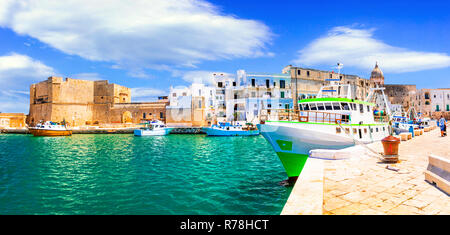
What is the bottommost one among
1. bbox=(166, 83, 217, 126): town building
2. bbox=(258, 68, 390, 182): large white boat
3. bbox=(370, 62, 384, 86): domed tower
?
bbox=(258, 68, 390, 182): large white boat

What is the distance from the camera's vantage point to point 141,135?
144 ft

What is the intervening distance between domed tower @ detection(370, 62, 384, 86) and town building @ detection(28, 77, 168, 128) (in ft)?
172

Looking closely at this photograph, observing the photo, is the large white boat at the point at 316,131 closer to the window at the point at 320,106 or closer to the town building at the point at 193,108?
the window at the point at 320,106

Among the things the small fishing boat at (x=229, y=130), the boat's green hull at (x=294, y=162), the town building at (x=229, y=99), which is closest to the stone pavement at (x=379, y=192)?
the boat's green hull at (x=294, y=162)

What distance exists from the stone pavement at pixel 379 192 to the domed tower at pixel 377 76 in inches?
2675

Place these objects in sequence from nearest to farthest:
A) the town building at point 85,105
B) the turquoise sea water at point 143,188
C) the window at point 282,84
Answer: the turquoise sea water at point 143,188
the window at point 282,84
the town building at point 85,105

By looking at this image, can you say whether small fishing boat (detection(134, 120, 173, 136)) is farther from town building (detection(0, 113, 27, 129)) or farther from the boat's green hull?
the boat's green hull

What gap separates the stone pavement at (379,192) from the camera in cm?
394

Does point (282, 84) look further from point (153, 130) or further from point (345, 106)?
point (345, 106)

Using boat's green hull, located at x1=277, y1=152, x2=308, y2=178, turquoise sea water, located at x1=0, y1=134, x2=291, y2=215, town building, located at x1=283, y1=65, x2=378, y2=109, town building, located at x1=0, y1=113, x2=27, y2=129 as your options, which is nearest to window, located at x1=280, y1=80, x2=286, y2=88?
town building, located at x1=283, y1=65, x2=378, y2=109

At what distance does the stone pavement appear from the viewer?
3943 millimetres

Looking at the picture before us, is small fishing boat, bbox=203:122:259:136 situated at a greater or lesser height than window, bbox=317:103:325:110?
lesser

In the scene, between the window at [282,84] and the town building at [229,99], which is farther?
the window at [282,84]

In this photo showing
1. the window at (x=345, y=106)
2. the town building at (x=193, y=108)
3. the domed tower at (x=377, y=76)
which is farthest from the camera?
the domed tower at (x=377, y=76)
